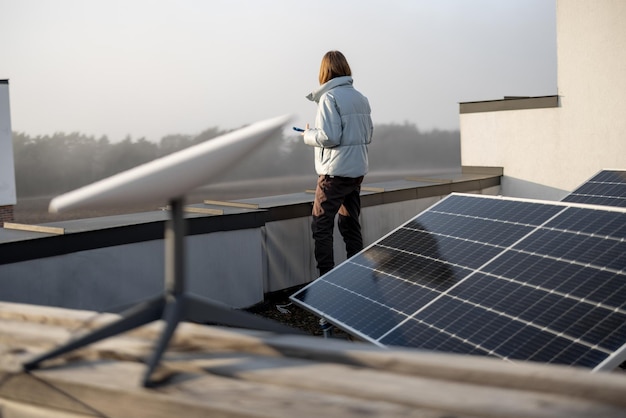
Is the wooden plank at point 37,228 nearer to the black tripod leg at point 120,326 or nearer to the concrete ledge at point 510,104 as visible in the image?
the black tripod leg at point 120,326

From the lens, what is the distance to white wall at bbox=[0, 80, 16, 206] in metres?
21.4

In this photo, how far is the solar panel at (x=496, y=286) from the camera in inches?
159

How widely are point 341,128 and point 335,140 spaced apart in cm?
16

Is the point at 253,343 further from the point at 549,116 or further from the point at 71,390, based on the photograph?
the point at 549,116

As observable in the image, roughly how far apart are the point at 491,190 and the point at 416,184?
236cm

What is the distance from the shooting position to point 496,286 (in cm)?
475

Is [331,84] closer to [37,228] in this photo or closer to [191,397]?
[37,228]

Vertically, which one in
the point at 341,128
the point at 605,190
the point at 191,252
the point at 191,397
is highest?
the point at 341,128

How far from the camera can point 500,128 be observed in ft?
45.2

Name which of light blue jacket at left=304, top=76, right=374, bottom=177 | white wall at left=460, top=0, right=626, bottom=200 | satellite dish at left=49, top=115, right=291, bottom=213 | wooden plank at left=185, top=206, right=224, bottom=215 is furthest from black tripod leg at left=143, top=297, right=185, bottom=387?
white wall at left=460, top=0, right=626, bottom=200

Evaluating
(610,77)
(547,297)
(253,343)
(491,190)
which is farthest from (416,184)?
(253,343)

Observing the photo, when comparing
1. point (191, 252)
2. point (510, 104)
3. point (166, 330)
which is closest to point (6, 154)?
point (510, 104)

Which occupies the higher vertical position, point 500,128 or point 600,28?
point 600,28

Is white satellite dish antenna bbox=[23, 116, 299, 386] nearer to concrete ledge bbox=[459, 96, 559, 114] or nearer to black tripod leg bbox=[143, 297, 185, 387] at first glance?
black tripod leg bbox=[143, 297, 185, 387]
